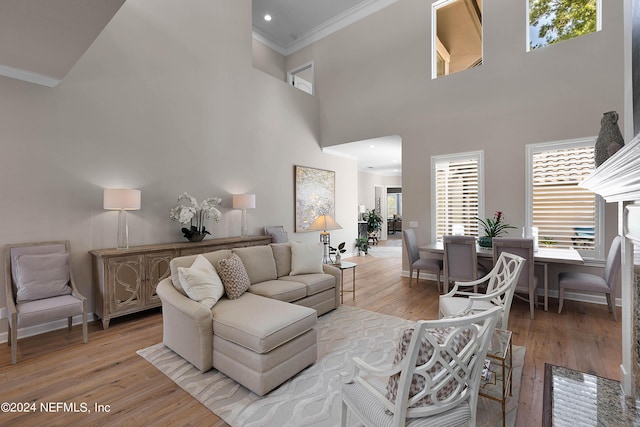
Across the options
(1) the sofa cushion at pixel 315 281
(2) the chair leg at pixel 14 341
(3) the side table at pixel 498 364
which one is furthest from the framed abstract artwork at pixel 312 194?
(3) the side table at pixel 498 364

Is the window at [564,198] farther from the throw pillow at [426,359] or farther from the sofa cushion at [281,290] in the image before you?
the throw pillow at [426,359]

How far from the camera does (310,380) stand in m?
2.38

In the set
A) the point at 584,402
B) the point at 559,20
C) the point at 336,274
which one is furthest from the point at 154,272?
the point at 559,20

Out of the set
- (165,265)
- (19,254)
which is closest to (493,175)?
(165,265)

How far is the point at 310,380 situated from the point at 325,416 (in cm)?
42

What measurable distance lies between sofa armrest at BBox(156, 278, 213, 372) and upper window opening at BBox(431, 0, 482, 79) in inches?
218

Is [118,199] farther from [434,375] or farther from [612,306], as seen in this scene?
[612,306]

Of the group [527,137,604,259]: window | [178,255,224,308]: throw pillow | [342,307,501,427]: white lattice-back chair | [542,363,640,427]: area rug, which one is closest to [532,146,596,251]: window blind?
[527,137,604,259]: window

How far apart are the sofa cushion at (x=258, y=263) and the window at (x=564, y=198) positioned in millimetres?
4025

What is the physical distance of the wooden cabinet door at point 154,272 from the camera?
3.77 m

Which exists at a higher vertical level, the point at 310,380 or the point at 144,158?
the point at 144,158

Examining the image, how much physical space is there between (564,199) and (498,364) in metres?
3.50

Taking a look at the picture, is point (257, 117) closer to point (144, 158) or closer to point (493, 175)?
point (144, 158)

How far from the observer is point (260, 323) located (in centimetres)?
230
